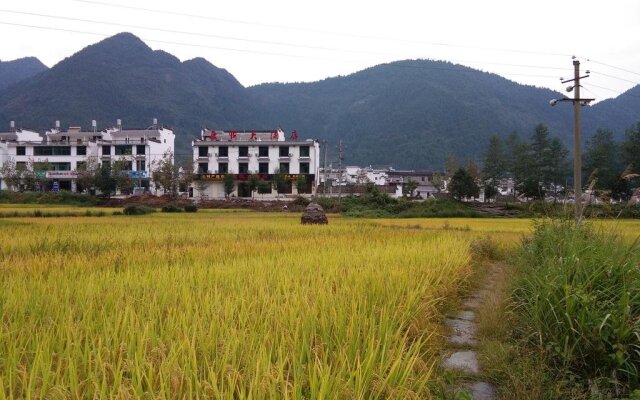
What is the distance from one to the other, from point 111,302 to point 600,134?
197 feet

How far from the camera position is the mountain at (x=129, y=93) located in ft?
314

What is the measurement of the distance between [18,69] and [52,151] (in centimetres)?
8974

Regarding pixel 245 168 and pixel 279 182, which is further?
pixel 245 168

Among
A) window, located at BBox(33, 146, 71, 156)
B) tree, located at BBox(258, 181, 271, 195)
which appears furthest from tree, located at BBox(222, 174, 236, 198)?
window, located at BBox(33, 146, 71, 156)

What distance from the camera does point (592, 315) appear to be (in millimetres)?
3371

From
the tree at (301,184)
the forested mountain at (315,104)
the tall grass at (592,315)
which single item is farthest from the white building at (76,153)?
the tall grass at (592,315)

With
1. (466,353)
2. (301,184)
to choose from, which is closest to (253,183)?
(301,184)

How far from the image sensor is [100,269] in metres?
5.57

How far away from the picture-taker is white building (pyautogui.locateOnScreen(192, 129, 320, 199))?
53781 millimetres

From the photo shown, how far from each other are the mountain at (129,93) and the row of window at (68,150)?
119ft

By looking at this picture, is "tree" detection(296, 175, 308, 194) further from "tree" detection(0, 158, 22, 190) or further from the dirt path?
the dirt path

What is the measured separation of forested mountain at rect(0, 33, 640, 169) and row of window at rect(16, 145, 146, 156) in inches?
1360

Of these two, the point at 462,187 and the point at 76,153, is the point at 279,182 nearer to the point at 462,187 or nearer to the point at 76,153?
the point at 462,187

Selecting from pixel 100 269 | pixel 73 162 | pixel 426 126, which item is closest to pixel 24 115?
pixel 73 162
